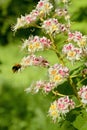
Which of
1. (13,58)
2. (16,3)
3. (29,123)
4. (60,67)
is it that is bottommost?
(60,67)

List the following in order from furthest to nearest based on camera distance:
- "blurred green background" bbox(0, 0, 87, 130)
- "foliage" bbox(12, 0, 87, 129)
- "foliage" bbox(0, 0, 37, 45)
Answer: "foliage" bbox(0, 0, 37, 45) < "blurred green background" bbox(0, 0, 87, 130) < "foliage" bbox(12, 0, 87, 129)

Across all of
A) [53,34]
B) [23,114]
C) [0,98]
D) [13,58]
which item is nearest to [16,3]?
[13,58]

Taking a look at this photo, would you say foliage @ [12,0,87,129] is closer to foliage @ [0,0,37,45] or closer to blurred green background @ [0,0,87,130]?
blurred green background @ [0,0,87,130]

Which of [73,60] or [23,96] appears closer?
[73,60]

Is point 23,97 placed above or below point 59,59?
above

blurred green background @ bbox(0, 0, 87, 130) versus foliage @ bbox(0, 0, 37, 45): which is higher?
foliage @ bbox(0, 0, 37, 45)

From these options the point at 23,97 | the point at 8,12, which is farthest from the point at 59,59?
the point at 8,12

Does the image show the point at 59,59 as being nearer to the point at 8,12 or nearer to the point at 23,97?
the point at 23,97

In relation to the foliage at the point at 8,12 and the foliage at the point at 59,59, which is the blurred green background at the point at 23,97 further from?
the foliage at the point at 59,59

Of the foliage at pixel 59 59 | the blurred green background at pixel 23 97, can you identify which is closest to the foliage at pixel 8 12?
the blurred green background at pixel 23 97

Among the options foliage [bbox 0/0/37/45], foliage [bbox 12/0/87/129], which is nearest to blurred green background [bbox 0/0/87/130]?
foliage [bbox 0/0/37/45]

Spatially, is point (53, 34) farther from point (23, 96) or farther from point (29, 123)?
point (23, 96)
